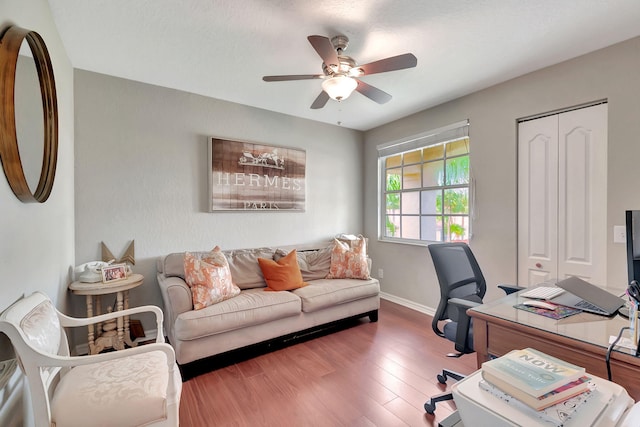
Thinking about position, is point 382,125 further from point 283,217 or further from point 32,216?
point 32,216

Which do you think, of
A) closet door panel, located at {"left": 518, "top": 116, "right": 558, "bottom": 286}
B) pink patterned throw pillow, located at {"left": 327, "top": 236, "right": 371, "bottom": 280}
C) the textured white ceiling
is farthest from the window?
pink patterned throw pillow, located at {"left": 327, "top": 236, "right": 371, "bottom": 280}

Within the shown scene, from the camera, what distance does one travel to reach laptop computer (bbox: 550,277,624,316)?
124 centimetres

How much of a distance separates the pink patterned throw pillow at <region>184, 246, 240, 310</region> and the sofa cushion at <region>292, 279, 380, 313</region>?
2.20 feet

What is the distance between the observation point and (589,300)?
1251 mm

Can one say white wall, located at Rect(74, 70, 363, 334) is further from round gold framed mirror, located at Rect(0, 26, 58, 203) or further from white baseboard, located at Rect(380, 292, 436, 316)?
white baseboard, located at Rect(380, 292, 436, 316)

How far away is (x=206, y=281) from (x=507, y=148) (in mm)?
3001

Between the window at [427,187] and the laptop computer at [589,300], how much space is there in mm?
1688

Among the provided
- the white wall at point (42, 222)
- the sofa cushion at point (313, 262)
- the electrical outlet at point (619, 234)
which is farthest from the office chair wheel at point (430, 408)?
the white wall at point (42, 222)

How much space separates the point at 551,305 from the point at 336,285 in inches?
72.1

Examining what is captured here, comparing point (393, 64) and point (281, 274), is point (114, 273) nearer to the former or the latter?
point (281, 274)

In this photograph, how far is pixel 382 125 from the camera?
3.99 meters

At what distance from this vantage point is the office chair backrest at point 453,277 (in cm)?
186

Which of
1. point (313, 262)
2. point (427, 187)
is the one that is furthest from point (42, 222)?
point (427, 187)

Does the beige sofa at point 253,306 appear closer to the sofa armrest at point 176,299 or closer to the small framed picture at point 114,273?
the sofa armrest at point 176,299
